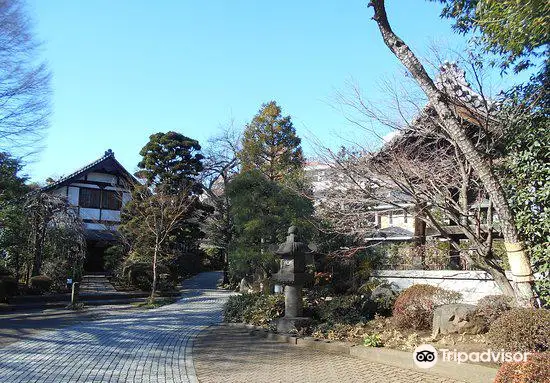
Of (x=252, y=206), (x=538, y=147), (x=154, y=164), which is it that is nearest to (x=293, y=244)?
(x=252, y=206)

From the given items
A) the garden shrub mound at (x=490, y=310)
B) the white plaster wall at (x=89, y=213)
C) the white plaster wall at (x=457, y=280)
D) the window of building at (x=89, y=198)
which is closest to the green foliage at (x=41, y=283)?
the white plaster wall at (x=89, y=213)

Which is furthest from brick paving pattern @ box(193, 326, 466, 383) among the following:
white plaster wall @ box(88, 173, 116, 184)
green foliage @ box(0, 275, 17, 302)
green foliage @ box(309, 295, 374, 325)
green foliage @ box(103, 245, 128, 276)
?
white plaster wall @ box(88, 173, 116, 184)

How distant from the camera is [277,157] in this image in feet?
89.4

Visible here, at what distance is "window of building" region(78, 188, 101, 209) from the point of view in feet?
90.1

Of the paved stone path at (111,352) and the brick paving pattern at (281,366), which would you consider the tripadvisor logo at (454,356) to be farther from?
the paved stone path at (111,352)

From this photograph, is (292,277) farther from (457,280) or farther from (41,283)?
→ (41,283)

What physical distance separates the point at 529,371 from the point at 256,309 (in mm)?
7942

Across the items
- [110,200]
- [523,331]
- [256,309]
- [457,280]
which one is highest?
[110,200]

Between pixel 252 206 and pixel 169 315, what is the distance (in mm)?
4424

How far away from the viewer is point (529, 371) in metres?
4.74

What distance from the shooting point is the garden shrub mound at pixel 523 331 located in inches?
238

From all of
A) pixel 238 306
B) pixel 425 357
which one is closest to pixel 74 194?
pixel 238 306

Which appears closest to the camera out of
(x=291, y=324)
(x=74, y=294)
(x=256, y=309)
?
(x=291, y=324)

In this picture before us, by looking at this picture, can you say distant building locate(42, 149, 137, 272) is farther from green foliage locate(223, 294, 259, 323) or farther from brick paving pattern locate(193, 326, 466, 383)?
brick paving pattern locate(193, 326, 466, 383)
